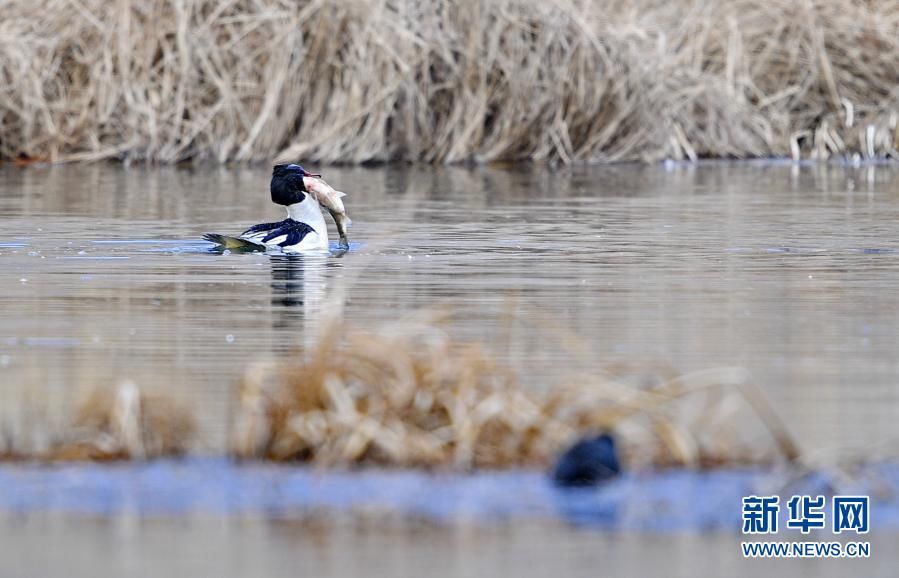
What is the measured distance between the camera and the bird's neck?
42.9 feet

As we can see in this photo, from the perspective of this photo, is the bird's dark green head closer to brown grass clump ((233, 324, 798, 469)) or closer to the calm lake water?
the calm lake water

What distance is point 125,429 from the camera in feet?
19.5

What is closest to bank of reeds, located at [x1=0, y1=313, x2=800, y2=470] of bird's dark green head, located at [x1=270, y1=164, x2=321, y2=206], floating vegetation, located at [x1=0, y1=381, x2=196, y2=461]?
floating vegetation, located at [x1=0, y1=381, x2=196, y2=461]

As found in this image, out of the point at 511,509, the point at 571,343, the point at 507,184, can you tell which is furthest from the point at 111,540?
the point at 507,184

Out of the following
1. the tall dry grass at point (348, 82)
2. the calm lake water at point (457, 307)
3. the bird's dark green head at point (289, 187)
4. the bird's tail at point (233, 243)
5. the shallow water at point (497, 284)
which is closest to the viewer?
the calm lake water at point (457, 307)

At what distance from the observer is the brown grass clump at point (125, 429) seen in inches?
234

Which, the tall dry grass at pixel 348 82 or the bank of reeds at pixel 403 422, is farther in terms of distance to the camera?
the tall dry grass at pixel 348 82

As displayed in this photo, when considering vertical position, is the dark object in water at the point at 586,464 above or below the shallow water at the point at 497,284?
above

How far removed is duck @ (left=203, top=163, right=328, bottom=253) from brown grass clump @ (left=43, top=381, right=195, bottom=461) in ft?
20.7

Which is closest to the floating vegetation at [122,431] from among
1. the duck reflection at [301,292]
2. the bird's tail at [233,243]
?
the duck reflection at [301,292]

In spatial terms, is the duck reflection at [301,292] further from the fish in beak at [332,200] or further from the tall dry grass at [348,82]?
the tall dry grass at [348,82]

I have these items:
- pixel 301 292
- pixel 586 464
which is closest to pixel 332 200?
pixel 301 292

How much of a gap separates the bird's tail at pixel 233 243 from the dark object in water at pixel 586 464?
274 inches

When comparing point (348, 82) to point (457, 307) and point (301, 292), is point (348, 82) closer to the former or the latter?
point (301, 292)
